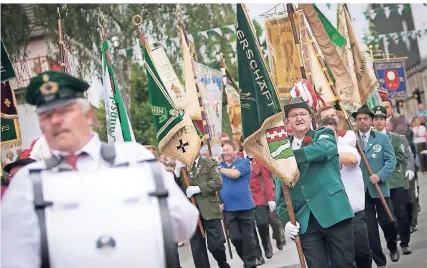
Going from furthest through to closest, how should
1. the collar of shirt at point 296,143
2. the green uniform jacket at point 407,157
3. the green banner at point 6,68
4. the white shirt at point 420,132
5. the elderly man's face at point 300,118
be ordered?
the white shirt at point 420,132 → the green uniform jacket at point 407,157 → the green banner at point 6,68 → the collar of shirt at point 296,143 → the elderly man's face at point 300,118

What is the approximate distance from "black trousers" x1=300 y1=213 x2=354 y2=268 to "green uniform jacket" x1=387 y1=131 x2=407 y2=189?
173 inches

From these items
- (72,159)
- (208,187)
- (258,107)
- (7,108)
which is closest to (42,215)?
(72,159)

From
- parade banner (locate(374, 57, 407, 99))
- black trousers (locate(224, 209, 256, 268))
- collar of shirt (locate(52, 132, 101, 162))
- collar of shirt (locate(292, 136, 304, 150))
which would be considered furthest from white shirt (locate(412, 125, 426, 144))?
collar of shirt (locate(52, 132, 101, 162))

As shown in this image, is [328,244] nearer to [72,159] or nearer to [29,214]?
[72,159]

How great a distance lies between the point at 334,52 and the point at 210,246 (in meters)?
3.65

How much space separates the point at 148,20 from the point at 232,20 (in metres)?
4.50

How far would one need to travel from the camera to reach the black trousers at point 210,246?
11742 mm

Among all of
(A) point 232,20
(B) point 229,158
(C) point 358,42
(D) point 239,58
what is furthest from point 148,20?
(D) point 239,58

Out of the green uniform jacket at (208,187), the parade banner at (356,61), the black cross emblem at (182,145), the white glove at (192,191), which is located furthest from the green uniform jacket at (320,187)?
the parade banner at (356,61)

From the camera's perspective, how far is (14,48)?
851 inches

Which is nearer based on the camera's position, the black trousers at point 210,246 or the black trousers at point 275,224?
the black trousers at point 210,246

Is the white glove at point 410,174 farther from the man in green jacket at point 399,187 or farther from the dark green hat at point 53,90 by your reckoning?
the dark green hat at point 53,90

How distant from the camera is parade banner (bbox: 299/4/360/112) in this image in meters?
13.4

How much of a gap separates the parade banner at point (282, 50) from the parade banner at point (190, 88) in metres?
2.23
